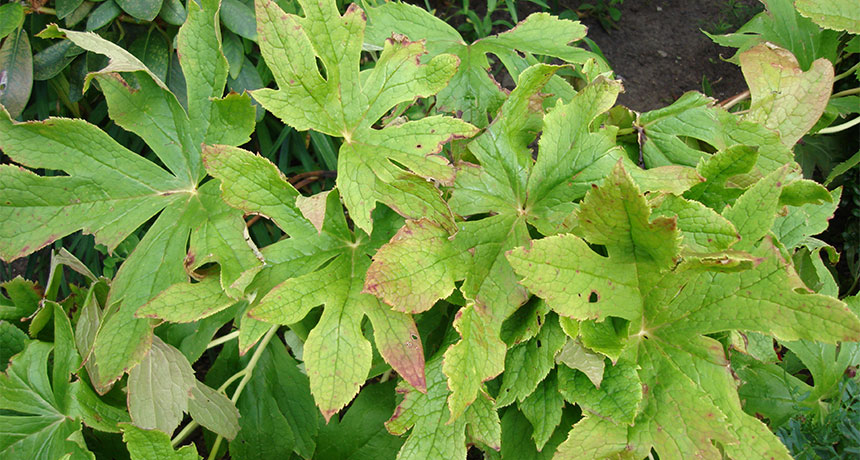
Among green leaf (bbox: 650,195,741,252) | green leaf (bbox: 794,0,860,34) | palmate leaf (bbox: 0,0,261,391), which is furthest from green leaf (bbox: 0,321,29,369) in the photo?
green leaf (bbox: 794,0,860,34)

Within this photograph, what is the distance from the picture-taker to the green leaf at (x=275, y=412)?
1265 millimetres

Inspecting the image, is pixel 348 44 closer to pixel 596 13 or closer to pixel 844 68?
pixel 844 68

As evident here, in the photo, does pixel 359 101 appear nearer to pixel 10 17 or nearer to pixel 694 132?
pixel 694 132

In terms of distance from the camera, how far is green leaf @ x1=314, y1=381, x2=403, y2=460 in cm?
120

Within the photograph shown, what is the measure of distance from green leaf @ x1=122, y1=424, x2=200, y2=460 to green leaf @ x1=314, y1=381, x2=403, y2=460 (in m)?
0.35

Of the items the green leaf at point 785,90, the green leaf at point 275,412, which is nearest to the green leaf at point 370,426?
the green leaf at point 275,412

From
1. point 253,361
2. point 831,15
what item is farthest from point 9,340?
point 831,15

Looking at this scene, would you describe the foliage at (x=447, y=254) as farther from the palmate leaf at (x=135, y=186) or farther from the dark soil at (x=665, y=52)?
the dark soil at (x=665, y=52)

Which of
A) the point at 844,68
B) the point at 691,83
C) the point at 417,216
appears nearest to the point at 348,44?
the point at 417,216

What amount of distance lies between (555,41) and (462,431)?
72cm

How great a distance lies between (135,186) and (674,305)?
87 centimetres

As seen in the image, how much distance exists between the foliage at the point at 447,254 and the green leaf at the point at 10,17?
71 cm

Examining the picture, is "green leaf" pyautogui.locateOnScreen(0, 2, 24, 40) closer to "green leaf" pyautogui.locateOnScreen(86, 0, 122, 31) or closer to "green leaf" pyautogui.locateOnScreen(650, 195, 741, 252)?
"green leaf" pyautogui.locateOnScreen(86, 0, 122, 31)

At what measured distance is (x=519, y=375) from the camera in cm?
90
